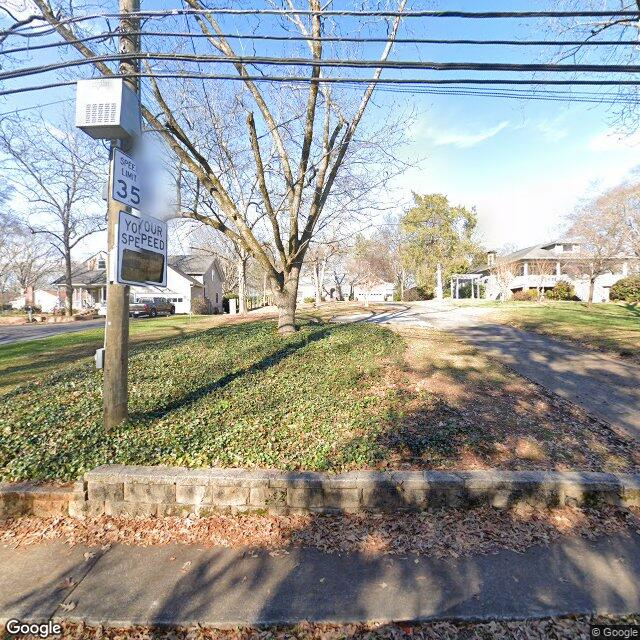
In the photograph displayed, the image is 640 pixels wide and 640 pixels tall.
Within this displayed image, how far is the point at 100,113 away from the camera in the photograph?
3672 millimetres

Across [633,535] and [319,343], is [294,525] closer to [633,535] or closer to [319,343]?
[633,535]

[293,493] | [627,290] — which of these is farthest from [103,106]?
[627,290]

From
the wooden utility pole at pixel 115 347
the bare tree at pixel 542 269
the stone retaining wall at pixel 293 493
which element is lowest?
the stone retaining wall at pixel 293 493

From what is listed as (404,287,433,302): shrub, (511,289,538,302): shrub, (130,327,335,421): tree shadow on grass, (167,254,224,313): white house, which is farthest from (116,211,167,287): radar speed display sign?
(404,287,433,302): shrub

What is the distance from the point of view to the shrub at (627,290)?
27547 mm

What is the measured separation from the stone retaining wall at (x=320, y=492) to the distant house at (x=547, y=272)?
Answer: 29908mm

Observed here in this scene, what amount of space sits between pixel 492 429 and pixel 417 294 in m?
38.8

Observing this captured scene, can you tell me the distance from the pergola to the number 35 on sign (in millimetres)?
35685

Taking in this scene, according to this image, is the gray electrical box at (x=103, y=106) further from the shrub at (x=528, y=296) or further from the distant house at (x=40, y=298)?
the distant house at (x=40, y=298)

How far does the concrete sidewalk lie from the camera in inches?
87.3

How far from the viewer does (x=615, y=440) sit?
4.07 metres

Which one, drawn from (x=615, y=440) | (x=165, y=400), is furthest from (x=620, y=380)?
(x=165, y=400)

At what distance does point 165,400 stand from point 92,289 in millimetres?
42136

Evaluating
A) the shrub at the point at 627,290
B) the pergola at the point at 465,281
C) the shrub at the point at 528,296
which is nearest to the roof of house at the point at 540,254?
the pergola at the point at 465,281
